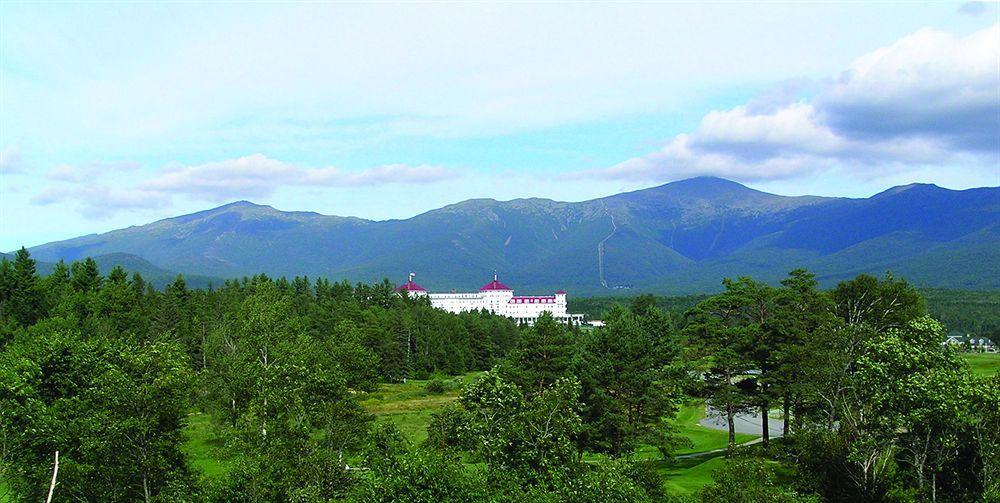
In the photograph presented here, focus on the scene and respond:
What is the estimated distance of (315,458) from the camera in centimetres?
2839

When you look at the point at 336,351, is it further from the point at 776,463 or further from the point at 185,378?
the point at 776,463

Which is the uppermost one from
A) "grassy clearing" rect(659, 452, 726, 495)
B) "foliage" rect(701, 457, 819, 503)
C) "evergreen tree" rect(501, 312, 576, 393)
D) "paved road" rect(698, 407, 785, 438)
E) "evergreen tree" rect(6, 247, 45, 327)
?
"evergreen tree" rect(6, 247, 45, 327)

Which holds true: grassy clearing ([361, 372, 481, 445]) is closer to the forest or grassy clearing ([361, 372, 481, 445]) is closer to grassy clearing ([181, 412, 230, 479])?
grassy clearing ([181, 412, 230, 479])

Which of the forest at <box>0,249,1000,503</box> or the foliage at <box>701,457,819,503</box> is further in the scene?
the forest at <box>0,249,1000,503</box>

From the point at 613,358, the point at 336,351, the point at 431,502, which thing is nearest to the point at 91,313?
the point at 336,351

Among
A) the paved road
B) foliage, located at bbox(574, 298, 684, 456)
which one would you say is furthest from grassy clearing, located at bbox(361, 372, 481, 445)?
the paved road

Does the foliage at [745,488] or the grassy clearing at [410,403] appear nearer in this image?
the foliage at [745,488]

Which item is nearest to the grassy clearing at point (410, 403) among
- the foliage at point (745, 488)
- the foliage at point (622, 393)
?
the foliage at point (622, 393)

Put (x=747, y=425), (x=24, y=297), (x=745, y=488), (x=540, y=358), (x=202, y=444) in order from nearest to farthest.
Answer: (x=745, y=488), (x=540, y=358), (x=202, y=444), (x=747, y=425), (x=24, y=297)

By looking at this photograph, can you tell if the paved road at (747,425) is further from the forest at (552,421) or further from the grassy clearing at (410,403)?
the grassy clearing at (410,403)

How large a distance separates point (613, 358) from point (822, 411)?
1130cm

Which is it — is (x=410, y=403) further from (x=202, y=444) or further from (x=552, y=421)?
(x=552, y=421)

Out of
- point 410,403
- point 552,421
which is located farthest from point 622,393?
point 410,403

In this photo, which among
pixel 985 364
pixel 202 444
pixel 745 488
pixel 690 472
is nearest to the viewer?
pixel 745 488
